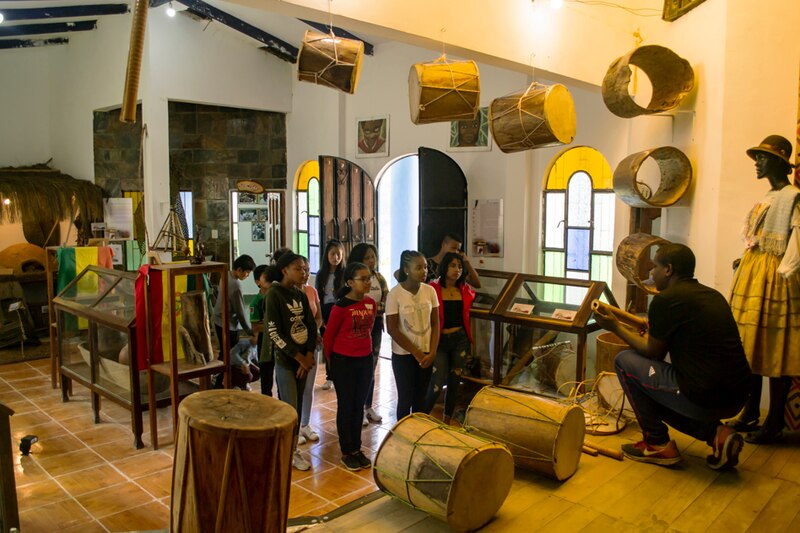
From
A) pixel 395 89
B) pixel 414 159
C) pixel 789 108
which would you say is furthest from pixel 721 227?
pixel 414 159

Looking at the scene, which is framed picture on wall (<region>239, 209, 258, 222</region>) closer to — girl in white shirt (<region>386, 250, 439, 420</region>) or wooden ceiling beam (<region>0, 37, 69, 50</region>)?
wooden ceiling beam (<region>0, 37, 69, 50</region>)

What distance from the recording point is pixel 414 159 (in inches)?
451

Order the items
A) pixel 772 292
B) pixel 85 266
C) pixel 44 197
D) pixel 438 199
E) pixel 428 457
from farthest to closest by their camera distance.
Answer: pixel 44 197, pixel 438 199, pixel 85 266, pixel 772 292, pixel 428 457

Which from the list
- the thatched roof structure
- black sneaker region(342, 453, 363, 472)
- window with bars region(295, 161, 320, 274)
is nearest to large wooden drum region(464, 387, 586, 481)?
black sneaker region(342, 453, 363, 472)

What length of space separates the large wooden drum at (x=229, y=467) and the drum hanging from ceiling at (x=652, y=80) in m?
3.43

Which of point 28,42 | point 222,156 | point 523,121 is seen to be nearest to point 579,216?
point 523,121

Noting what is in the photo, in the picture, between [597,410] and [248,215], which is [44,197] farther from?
[597,410]

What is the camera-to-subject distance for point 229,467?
253 centimetres

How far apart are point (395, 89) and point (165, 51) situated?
132 inches

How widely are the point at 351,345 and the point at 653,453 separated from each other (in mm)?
2002

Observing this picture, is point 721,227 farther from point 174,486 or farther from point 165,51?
point 165,51

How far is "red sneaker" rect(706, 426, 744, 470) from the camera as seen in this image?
3486 mm

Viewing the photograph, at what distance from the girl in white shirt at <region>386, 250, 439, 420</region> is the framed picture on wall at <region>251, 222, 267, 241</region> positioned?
7.05m

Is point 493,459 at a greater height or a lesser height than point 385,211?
lesser
